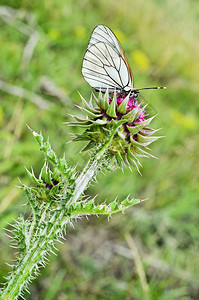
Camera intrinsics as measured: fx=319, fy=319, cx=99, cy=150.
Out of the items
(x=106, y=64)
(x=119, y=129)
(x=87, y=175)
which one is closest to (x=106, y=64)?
(x=106, y=64)

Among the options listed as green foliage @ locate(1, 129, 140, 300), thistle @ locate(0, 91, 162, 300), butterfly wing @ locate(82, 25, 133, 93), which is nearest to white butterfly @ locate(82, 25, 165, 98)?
butterfly wing @ locate(82, 25, 133, 93)

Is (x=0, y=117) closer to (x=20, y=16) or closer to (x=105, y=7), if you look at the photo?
(x=20, y=16)

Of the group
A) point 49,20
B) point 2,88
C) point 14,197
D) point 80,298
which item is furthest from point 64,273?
point 49,20

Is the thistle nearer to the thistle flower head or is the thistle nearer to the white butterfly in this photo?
the thistle flower head

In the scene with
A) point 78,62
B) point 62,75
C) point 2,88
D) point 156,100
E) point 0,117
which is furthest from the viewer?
point 156,100

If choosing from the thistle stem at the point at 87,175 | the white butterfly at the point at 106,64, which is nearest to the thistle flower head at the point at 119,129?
the thistle stem at the point at 87,175

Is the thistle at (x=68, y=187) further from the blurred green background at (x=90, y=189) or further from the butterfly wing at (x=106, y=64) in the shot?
the blurred green background at (x=90, y=189)

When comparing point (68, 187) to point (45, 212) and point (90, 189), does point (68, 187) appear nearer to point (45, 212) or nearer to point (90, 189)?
point (45, 212)

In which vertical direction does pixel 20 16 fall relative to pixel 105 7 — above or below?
below
